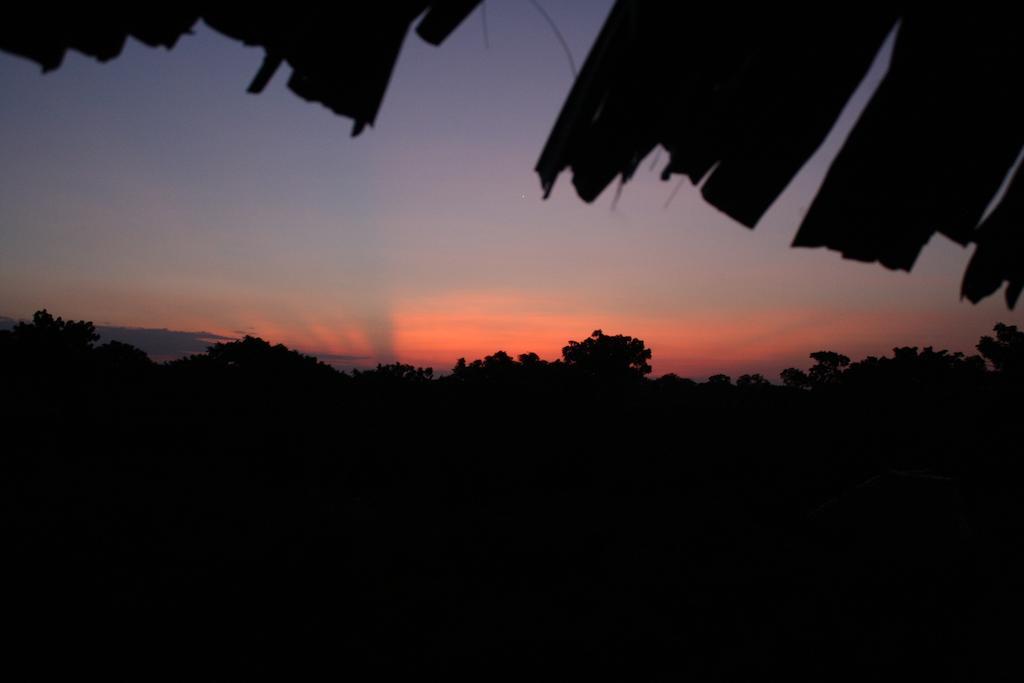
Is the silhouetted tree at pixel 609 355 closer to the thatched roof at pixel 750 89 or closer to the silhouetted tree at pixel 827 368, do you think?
the silhouetted tree at pixel 827 368

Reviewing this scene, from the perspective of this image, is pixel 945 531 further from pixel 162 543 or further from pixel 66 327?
pixel 66 327

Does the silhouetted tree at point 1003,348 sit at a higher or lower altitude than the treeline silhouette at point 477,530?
higher

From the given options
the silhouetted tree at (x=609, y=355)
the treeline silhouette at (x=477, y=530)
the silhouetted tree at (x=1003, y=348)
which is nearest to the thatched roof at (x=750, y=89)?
→ the treeline silhouette at (x=477, y=530)

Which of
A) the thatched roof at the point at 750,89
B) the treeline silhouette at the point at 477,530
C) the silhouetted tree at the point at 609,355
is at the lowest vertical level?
the treeline silhouette at the point at 477,530

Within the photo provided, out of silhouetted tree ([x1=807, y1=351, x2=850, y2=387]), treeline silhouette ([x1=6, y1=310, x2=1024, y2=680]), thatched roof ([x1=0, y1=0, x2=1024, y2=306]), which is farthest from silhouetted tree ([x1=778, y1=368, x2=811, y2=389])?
thatched roof ([x1=0, y1=0, x2=1024, y2=306])

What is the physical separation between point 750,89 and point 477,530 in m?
11.5

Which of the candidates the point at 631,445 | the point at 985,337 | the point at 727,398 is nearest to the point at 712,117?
the point at 631,445

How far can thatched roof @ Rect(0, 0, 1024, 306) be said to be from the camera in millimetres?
1061

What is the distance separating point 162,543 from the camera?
9375 mm

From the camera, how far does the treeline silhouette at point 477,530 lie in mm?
6496

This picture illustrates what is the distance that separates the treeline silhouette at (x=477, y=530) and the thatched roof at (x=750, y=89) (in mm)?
6686

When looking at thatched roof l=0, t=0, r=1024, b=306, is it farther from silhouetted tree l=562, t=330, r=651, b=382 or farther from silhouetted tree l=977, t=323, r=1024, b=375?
silhouetted tree l=562, t=330, r=651, b=382

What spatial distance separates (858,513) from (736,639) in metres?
6.91

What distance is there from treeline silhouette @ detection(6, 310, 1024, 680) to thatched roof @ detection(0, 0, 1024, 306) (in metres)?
6.69
